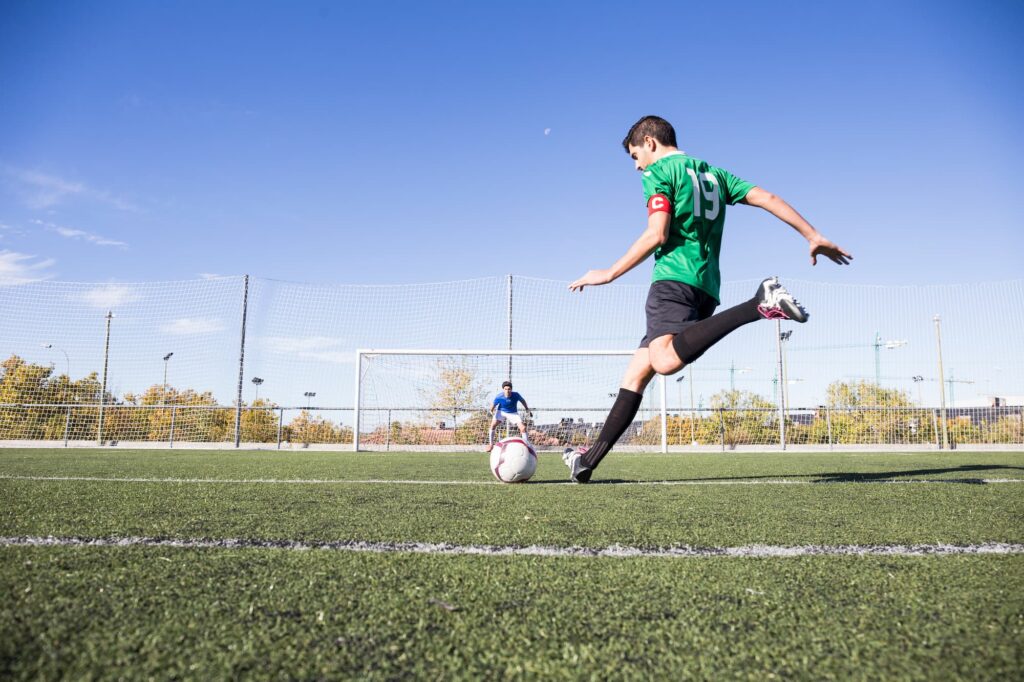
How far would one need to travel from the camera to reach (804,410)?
16.6 m

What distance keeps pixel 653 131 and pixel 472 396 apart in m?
12.7

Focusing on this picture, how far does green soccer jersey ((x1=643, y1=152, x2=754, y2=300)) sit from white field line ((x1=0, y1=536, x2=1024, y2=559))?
2.18 metres

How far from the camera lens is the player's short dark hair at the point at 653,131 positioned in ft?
14.4

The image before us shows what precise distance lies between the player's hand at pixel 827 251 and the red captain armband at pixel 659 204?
958 mm

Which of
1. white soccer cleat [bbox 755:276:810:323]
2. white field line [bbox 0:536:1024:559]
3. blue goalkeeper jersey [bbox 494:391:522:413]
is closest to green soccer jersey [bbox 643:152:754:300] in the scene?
white soccer cleat [bbox 755:276:810:323]

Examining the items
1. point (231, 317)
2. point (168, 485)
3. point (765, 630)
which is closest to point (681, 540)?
point (765, 630)

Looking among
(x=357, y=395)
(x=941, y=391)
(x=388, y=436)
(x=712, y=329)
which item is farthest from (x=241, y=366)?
(x=941, y=391)

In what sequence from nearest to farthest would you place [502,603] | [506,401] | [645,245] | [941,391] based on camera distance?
[502,603] → [645,245] → [506,401] → [941,391]

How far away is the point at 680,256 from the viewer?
406 cm

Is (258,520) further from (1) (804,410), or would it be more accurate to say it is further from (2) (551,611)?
(1) (804,410)

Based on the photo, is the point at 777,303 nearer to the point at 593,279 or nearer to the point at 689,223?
the point at 689,223

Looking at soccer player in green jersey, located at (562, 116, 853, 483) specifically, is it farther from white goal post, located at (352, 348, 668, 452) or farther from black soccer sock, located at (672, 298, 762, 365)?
white goal post, located at (352, 348, 668, 452)

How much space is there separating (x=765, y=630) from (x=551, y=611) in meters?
0.46

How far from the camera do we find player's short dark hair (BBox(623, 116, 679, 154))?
440 cm
